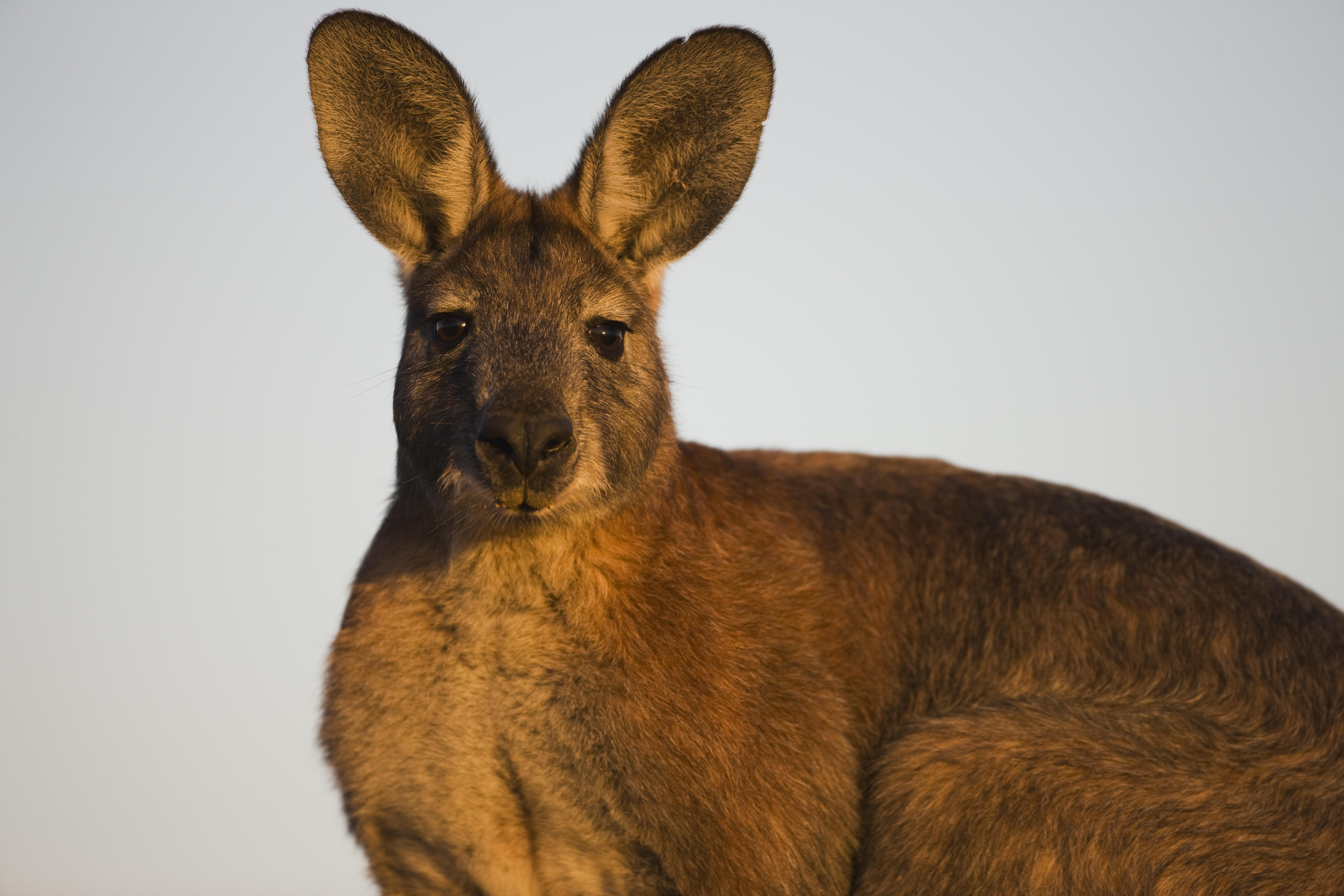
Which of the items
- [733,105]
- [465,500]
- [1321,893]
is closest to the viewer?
[1321,893]

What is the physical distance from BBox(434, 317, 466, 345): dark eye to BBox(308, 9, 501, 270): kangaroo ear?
0.54m

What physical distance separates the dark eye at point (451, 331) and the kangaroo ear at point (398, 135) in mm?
544

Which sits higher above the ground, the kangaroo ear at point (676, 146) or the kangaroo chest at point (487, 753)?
the kangaroo ear at point (676, 146)

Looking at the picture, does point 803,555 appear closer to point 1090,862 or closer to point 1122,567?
point 1122,567

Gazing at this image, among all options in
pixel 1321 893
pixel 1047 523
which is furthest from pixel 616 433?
pixel 1321 893

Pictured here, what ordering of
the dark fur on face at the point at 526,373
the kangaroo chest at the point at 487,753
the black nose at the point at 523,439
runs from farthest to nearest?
the kangaroo chest at the point at 487,753 < the dark fur on face at the point at 526,373 < the black nose at the point at 523,439

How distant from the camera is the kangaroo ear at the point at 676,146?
492 cm

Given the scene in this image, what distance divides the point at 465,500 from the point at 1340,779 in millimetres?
3480

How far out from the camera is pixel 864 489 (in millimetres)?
6070

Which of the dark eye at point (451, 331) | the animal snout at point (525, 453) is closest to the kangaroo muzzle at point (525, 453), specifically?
the animal snout at point (525, 453)

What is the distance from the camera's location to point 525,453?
13.9 ft

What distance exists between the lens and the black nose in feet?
13.8

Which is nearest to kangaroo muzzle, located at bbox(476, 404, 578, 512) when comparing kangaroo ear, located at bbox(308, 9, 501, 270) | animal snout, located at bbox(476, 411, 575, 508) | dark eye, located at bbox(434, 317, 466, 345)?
animal snout, located at bbox(476, 411, 575, 508)

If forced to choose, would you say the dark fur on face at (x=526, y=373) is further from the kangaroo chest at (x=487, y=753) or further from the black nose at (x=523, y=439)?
the kangaroo chest at (x=487, y=753)
